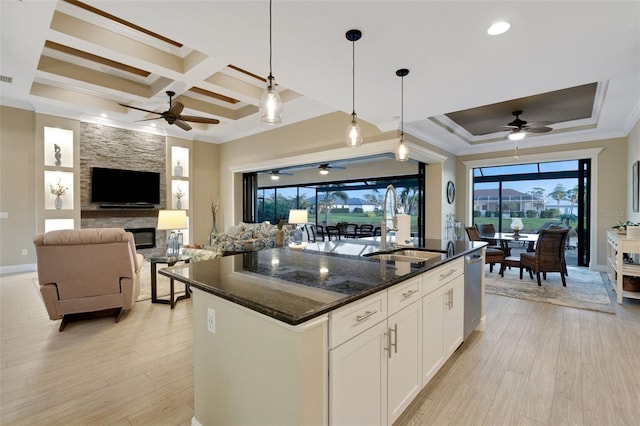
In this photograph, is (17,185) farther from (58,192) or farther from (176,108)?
(176,108)

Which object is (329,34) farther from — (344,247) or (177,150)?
(177,150)

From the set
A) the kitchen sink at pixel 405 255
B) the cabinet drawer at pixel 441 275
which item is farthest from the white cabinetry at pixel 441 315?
the kitchen sink at pixel 405 255

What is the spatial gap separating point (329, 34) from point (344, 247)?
6.06ft

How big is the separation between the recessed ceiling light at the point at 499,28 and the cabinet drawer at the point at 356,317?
228cm

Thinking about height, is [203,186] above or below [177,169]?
below

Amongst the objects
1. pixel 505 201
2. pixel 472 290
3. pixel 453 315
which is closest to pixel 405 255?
pixel 453 315

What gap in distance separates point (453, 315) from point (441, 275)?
0.47 metres

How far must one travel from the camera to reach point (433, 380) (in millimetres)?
2236

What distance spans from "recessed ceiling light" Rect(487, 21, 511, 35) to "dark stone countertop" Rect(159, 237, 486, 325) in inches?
71.9

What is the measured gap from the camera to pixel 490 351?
8.85ft

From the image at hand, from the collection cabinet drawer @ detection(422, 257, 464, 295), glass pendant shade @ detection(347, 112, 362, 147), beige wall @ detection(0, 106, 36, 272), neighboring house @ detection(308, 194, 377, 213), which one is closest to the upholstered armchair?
glass pendant shade @ detection(347, 112, 362, 147)

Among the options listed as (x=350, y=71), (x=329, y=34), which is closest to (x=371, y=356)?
(x=329, y=34)

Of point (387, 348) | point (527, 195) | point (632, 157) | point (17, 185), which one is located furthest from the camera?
point (527, 195)

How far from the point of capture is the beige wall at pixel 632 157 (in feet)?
15.4
